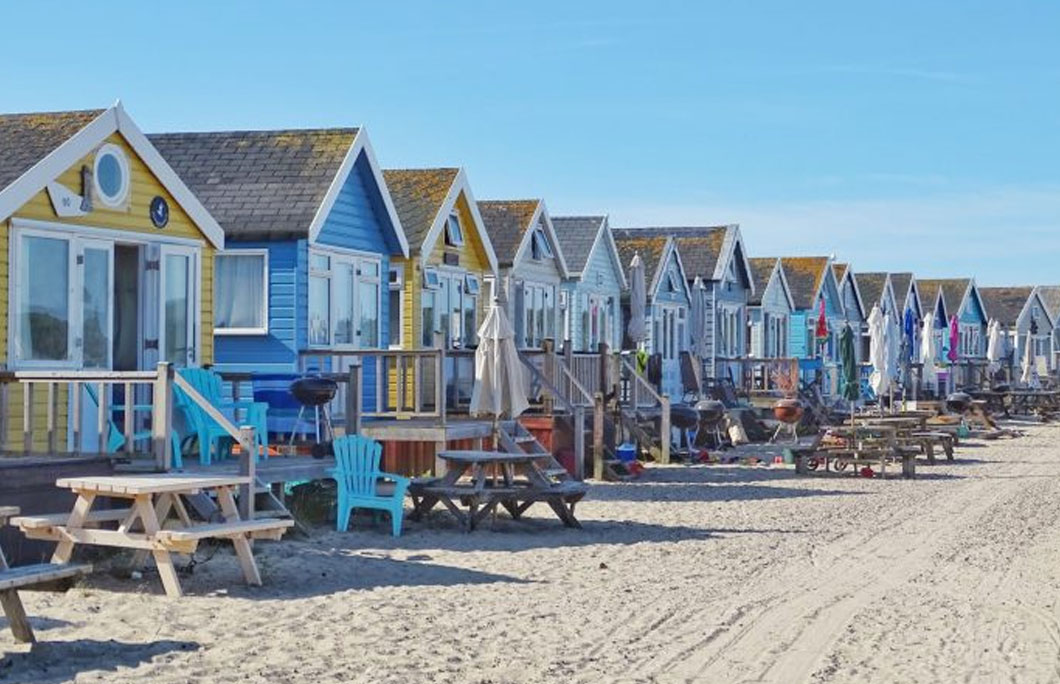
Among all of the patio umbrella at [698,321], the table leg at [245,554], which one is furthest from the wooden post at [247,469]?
the patio umbrella at [698,321]

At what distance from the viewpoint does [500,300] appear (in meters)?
20.0

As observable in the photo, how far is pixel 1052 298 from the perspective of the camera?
83188 millimetres

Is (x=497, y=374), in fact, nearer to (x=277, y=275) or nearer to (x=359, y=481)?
(x=277, y=275)

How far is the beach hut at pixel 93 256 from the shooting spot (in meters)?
15.0

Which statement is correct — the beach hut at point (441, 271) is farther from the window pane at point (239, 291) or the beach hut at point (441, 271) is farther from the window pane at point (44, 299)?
the window pane at point (44, 299)

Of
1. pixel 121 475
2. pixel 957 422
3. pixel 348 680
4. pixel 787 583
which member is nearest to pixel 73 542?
pixel 121 475

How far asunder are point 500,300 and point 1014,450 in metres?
16.1

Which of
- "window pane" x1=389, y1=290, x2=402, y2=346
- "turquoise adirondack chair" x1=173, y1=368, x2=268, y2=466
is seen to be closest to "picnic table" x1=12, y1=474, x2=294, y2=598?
"turquoise adirondack chair" x1=173, y1=368, x2=268, y2=466

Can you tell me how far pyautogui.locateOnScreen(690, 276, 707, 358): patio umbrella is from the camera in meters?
35.8

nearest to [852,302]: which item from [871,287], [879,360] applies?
[871,287]

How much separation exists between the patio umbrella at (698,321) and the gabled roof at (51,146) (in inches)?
794

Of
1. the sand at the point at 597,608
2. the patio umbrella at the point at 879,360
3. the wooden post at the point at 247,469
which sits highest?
the patio umbrella at the point at 879,360

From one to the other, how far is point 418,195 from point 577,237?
873cm

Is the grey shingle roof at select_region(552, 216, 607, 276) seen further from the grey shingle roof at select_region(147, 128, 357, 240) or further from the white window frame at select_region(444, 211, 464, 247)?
the grey shingle roof at select_region(147, 128, 357, 240)
